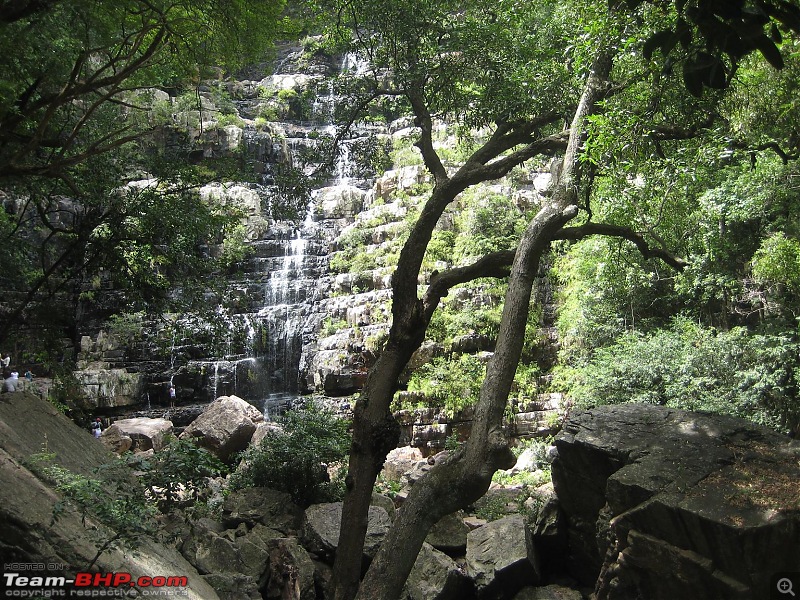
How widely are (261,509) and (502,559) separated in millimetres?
2959

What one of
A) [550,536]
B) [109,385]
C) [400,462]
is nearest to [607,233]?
[550,536]

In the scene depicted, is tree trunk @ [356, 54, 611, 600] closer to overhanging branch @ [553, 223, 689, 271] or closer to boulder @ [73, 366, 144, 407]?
overhanging branch @ [553, 223, 689, 271]

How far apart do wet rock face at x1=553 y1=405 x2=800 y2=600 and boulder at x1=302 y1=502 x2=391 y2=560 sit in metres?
2.13

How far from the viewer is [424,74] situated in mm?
6562

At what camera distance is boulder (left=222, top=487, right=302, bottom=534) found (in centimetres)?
677

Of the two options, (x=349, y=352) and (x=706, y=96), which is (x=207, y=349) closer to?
(x=706, y=96)

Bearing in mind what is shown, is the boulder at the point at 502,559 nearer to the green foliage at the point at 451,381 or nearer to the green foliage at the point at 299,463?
the green foliage at the point at 299,463

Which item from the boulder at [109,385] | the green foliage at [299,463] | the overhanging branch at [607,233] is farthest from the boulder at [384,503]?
the boulder at [109,385]

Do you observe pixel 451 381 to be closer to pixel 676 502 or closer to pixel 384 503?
pixel 384 503

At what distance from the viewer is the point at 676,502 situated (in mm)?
4840

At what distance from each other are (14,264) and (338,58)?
2171cm

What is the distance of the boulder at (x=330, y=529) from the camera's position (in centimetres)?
619

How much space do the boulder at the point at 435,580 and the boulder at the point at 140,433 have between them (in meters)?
8.24

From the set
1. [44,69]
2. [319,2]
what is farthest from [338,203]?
[44,69]
